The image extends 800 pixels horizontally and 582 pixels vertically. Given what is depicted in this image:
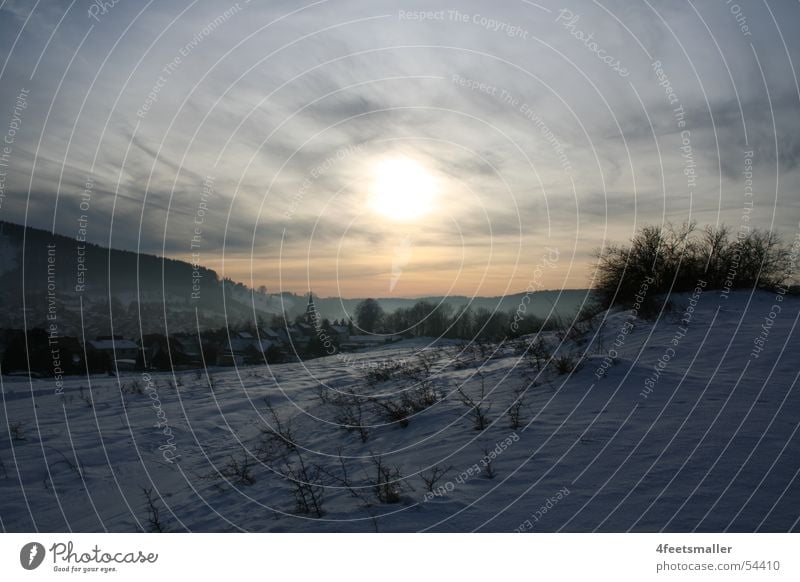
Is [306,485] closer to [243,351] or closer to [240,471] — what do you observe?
[240,471]

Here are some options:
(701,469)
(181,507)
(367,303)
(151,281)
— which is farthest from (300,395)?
(151,281)

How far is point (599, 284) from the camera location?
55.7 ft

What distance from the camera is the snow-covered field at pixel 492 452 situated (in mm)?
4145

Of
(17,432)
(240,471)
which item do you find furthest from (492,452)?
(17,432)

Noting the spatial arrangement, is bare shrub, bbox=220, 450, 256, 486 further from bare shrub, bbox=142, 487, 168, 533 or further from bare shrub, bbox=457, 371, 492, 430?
bare shrub, bbox=457, 371, 492, 430

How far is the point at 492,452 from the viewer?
5242 mm

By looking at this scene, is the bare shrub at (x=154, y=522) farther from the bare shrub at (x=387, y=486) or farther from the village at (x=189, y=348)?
the village at (x=189, y=348)

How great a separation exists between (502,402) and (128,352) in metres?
36.4
